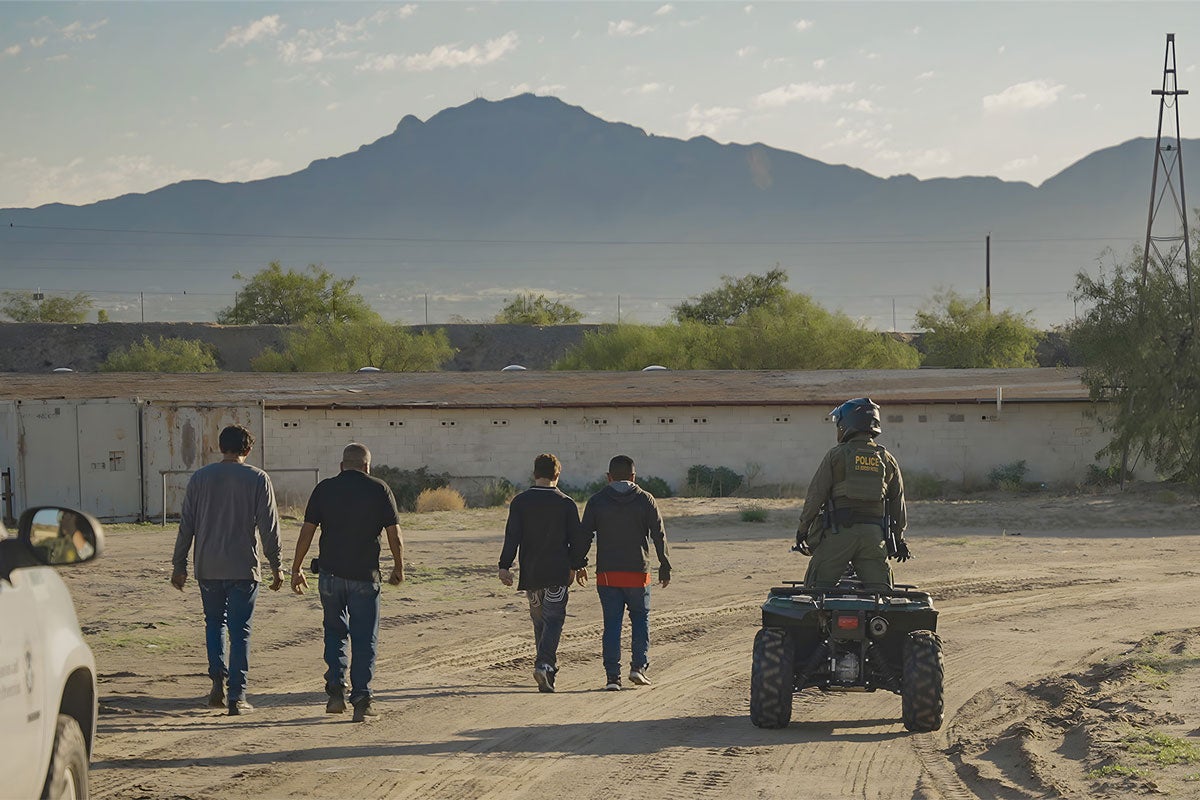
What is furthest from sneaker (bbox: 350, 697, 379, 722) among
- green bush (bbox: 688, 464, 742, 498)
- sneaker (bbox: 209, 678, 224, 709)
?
green bush (bbox: 688, 464, 742, 498)

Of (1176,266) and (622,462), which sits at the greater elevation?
(1176,266)

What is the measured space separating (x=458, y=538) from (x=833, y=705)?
1769cm

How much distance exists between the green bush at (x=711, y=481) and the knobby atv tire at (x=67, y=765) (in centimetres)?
3513

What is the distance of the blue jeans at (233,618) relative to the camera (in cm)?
1023

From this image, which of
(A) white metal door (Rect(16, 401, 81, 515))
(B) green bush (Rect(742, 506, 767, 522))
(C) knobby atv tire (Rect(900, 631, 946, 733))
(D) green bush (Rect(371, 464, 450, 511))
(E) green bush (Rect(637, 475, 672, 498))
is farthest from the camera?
(E) green bush (Rect(637, 475, 672, 498))

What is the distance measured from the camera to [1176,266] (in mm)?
36062

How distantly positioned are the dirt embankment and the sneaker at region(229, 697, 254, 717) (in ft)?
237

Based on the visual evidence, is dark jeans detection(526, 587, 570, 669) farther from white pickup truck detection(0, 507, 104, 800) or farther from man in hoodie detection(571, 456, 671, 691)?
white pickup truck detection(0, 507, 104, 800)

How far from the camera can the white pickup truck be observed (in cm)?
466

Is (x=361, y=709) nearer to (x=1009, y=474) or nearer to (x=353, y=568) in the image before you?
(x=353, y=568)

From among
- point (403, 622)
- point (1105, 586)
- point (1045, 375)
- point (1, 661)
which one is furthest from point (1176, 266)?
point (1, 661)

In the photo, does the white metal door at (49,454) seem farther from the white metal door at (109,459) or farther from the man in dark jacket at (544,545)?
the man in dark jacket at (544,545)

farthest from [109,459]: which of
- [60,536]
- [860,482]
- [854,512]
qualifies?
[60,536]

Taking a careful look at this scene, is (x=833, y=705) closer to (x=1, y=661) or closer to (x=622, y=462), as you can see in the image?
(x=622, y=462)
